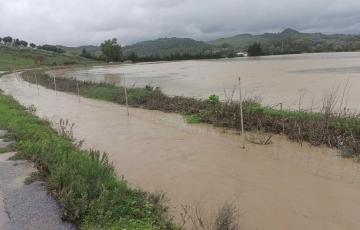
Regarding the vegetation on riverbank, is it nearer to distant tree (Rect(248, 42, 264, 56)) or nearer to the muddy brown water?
the muddy brown water

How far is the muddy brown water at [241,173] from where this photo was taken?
6407mm

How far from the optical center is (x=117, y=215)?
5.35 meters

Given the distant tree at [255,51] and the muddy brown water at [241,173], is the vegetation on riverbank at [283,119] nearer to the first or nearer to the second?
Result: the muddy brown water at [241,173]

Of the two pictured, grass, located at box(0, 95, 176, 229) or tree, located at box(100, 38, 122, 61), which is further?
tree, located at box(100, 38, 122, 61)

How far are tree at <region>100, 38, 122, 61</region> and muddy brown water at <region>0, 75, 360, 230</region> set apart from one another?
375 ft

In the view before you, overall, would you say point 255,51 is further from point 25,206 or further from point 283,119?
point 25,206

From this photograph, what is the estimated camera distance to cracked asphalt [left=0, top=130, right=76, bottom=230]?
506 cm

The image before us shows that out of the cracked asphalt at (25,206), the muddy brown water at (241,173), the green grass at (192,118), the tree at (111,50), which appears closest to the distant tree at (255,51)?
the tree at (111,50)

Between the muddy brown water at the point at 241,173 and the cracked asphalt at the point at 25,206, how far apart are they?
1909 mm

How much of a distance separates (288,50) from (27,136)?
13311 cm

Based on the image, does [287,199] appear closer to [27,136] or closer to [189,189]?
[189,189]

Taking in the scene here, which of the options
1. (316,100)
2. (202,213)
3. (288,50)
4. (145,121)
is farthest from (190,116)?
(288,50)

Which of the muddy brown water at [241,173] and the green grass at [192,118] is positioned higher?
the green grass at [192,118]

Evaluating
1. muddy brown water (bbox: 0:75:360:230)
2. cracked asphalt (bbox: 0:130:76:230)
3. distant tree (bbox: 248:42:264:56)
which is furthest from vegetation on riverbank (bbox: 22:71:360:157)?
distant tree (bbox: 248:42:264:56)
